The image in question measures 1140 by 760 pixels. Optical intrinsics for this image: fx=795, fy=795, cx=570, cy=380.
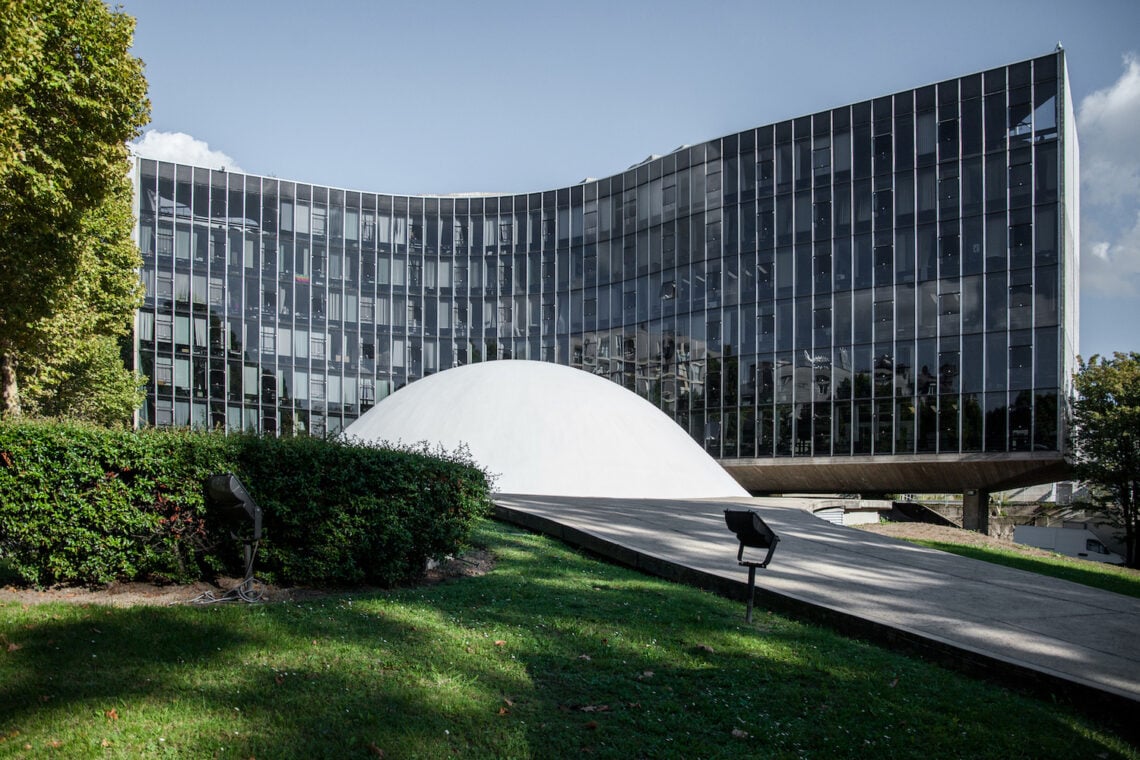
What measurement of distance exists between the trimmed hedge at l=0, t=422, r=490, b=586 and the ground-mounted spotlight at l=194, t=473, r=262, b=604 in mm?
254

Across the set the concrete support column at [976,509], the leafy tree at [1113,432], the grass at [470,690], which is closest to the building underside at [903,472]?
the concrete support column at [976,509]

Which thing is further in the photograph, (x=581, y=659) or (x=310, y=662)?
(x=581, y=659)

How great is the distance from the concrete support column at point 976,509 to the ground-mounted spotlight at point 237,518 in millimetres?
36195

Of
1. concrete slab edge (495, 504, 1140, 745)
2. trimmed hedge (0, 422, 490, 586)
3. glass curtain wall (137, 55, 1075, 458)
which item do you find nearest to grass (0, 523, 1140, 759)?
concrete slab edge (495, 504, 1140, 745)

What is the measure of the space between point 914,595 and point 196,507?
8235 mm

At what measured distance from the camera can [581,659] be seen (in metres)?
6.55

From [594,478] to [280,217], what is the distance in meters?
36.0

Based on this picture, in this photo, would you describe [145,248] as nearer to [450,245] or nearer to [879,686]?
[450,245]

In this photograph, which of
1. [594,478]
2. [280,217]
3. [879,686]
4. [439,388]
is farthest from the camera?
[280,217]

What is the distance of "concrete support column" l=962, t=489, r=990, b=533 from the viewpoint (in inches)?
1446

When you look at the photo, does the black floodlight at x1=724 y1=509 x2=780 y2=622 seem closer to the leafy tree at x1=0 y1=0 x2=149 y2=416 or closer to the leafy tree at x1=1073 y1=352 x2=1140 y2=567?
the leafy tree at x1=0 y1=0 x2=149 y2=416

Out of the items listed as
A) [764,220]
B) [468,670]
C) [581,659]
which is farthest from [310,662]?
[764,220]

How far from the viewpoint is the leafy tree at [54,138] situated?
12355 millimetres

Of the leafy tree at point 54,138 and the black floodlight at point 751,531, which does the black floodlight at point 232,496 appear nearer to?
the black floodlight at point 751,531
